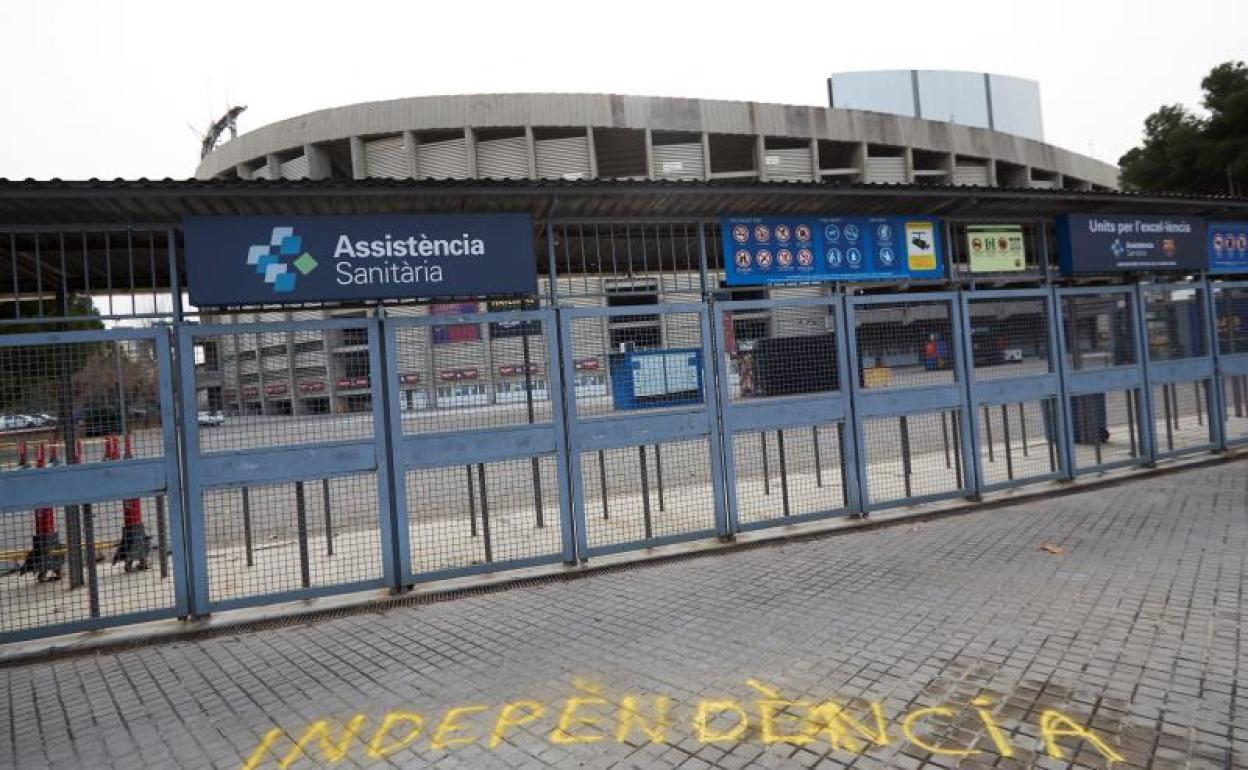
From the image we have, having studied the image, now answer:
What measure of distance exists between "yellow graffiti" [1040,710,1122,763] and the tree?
27543mm

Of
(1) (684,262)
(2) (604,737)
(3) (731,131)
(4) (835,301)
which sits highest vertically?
(3) (731,131)

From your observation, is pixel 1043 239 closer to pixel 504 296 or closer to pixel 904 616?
pixel 904 616

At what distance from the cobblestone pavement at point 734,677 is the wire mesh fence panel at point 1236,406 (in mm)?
5848

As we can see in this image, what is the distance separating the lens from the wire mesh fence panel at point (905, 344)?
805 cm

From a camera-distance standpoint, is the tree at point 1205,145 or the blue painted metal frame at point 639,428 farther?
the tree at point 1205,145

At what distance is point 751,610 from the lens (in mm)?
5383

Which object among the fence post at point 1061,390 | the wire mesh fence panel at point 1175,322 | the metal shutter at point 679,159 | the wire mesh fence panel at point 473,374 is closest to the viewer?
the wire mesh fence panel at point 473,374

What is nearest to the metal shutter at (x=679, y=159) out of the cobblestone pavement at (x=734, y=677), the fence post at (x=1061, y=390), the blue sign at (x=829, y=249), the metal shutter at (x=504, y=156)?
the metal shutter at (x=504, y=156)

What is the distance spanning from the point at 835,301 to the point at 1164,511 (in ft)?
13.7

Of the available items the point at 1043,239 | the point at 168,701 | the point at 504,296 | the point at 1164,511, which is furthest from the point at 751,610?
the point at 1043,239

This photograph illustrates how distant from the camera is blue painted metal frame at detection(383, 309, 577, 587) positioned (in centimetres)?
635

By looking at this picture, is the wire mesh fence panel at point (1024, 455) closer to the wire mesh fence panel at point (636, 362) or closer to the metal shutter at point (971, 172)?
the wire mesh fence panel at point (636, 362)

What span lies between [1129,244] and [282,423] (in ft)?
35.1

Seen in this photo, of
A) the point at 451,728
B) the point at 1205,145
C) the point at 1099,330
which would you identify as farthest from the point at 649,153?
the point at 451,728
